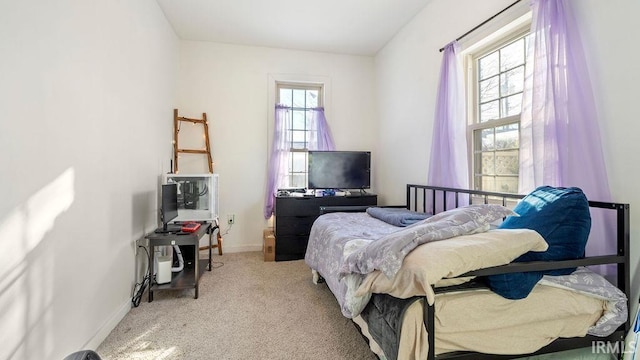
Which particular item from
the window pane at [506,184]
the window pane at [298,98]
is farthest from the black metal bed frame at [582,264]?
the window pane at [298,98]

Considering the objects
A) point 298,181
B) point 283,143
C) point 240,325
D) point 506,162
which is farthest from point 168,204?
point 506,162

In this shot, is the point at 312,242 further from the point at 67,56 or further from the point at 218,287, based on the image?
the point at 67,56

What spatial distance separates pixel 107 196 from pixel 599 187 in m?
2.77

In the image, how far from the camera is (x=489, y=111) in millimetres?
2193

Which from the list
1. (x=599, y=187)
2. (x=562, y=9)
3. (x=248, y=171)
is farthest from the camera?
(x=248, y=171)

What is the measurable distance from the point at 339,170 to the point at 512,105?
1.99m

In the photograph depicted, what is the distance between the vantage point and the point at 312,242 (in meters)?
2.46

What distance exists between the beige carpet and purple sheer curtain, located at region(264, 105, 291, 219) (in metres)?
1.20

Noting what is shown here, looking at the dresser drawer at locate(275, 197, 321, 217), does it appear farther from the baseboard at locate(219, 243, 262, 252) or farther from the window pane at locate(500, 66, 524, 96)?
the window pane at locate(500, 66, 524, 96)

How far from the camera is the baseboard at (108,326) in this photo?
63.4 inches

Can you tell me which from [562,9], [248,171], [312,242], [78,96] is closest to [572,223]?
[562,9]

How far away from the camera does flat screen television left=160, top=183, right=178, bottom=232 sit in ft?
7.47

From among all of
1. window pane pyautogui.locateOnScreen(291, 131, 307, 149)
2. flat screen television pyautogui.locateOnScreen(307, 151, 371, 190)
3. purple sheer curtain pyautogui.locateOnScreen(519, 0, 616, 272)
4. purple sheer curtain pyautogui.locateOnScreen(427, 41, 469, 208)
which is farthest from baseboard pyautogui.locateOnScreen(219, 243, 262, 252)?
purple sheer curtain pyautogui.locateOnScreen(519, 0, 616, 272)

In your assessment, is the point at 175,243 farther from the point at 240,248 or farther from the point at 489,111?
the point at 489,111
